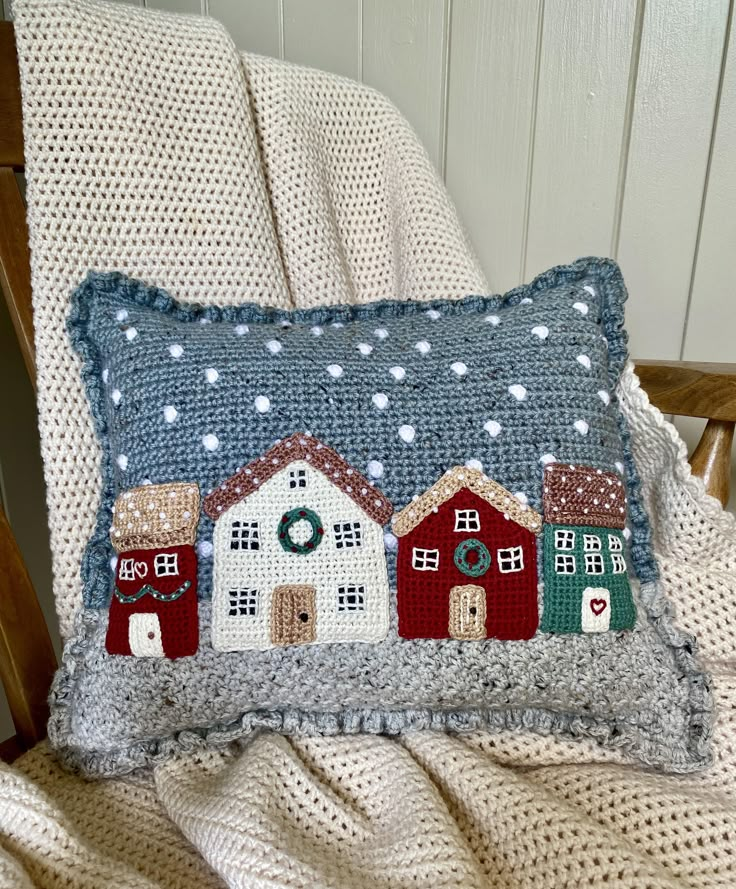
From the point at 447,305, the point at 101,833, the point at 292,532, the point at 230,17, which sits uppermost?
the point at 230,17

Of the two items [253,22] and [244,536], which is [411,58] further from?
[244,536]

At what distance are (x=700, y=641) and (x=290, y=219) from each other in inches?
23.5

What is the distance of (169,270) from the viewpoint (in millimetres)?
691

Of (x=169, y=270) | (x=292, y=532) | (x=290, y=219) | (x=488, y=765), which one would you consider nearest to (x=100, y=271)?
(x=169, y=270)

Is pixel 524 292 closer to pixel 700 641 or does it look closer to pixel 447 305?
pixel 447 305

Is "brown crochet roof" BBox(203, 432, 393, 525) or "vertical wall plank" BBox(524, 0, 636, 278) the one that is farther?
"vertical wall plank" BBox(524, 0, 636, 278)

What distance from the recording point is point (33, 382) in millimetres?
703

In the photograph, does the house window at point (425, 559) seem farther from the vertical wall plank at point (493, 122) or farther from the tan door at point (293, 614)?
the vertical wall plank at point (493, 122)

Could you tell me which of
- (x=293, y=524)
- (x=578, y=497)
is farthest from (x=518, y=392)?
(x=293, y=524)

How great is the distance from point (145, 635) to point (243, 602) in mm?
81

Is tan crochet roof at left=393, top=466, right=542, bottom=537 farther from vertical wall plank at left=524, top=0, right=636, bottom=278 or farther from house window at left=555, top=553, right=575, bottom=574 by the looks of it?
vertical wall plank at left=524, top=0, right=636, bottom=278

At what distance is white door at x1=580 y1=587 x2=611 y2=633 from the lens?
56cm

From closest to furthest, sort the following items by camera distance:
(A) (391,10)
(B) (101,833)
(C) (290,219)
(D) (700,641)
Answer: (B) (101,833) → (D) (700,641) → (C) (290,219) → (A) (391,10)

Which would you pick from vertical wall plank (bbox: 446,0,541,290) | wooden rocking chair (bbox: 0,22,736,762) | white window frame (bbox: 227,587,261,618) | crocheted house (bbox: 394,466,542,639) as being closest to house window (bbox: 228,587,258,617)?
white window frame (bbox: 227,587,261,618)
